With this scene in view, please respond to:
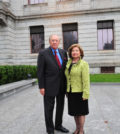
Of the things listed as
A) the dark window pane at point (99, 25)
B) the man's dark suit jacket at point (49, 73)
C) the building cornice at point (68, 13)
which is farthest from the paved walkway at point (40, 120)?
the building cornice at point (68, 13)

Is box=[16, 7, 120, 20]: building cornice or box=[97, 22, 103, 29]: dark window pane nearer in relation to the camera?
box=[16, 7, 120, 20]: building cornice

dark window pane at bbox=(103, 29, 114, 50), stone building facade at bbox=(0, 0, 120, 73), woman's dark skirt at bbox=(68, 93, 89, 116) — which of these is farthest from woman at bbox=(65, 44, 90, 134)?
dark window pane at bbox=(103, 29, 114, 50)

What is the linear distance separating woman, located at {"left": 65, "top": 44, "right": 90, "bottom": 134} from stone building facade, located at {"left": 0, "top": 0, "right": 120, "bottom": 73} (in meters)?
12.2

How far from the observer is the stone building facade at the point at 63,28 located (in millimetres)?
14305

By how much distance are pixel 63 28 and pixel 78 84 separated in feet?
44.5

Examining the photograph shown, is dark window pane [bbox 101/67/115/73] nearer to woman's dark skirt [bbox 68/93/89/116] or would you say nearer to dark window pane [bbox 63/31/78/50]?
dark window pane [bbox 63/31/78/50]

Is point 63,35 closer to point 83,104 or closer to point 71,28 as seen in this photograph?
point 71,28

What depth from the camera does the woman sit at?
258 centimetres

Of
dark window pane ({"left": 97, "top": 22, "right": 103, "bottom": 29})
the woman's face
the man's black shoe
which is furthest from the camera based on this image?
dark window pane ({"left": 97, "top": 22, "right": 103, "bottom": 29})

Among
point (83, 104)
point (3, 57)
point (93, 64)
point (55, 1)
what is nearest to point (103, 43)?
point (93, 64)

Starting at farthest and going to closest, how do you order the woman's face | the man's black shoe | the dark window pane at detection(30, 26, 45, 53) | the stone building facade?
1. the dark window pane at detection(30, 26, 45, 53)
2. the stone building facade
3. the man's black shoe
4. the woman's face

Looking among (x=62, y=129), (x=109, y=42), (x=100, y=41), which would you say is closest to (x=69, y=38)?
(x=100, y=41)

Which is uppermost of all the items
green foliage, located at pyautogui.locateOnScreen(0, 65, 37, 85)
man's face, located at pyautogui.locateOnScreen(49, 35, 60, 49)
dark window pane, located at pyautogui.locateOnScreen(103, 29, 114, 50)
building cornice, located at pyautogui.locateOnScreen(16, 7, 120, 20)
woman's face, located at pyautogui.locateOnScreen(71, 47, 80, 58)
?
building cornice, located at pyautogui.locateOnScreen(16, 7, 120, 20)

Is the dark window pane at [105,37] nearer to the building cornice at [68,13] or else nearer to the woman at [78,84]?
the building cornice at [68,13]
